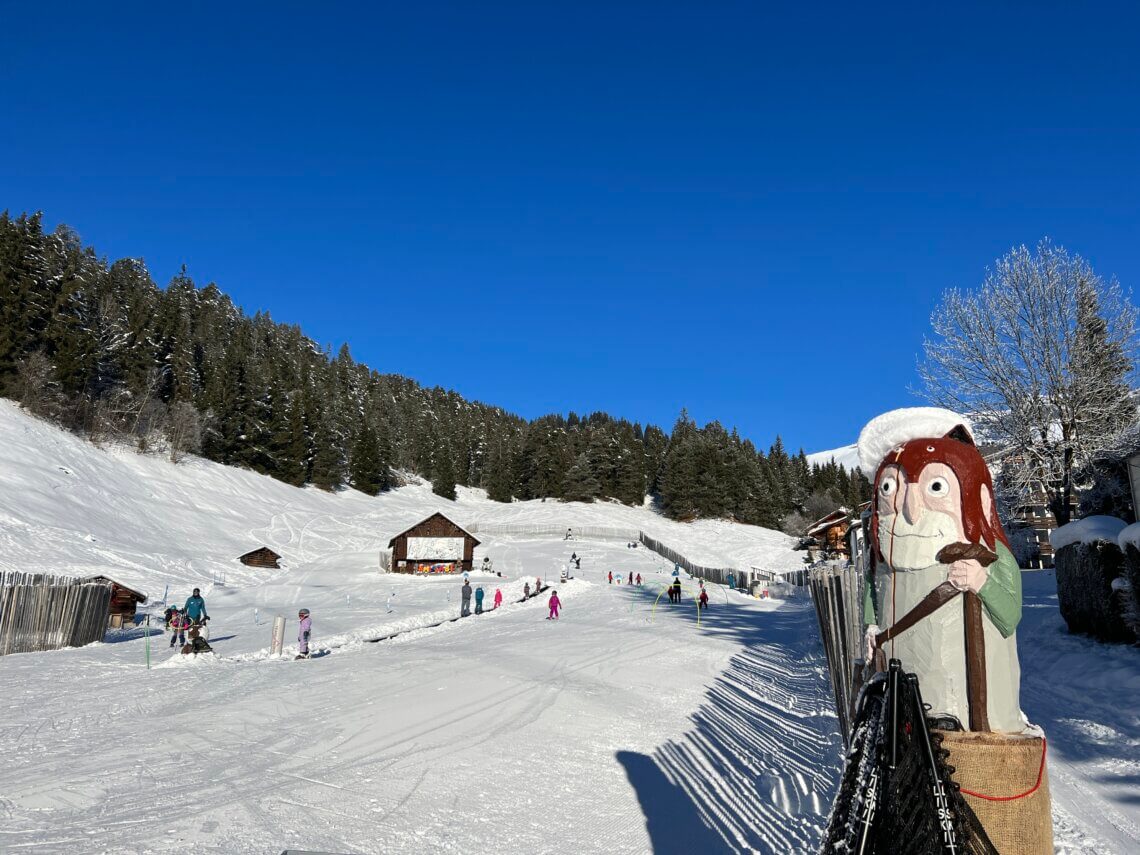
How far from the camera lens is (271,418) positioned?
2926 inches

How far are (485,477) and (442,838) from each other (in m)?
102

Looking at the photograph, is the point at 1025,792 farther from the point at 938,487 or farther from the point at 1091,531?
the point at 1091,531

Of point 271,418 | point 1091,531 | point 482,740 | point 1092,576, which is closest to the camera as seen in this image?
point 482,740

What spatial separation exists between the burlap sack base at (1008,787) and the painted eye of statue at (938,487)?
126 cm

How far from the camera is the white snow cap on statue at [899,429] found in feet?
14.5

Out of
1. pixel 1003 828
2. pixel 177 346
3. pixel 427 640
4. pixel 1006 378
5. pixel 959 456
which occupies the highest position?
pixel 177 346

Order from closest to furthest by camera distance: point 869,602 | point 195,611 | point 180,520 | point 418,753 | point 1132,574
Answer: point 869,602 < point 418,753 < point 1132,574 < point 195,611 < point 180,520

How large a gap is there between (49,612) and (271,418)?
60.2 meters

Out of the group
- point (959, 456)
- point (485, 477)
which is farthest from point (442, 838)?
point (485, 477)

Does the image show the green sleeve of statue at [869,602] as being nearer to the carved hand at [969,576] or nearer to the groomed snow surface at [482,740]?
the carved hand at [969,576]

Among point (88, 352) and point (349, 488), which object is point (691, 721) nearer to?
point (88, 352)

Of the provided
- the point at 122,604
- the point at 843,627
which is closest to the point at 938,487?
the point at 843,627

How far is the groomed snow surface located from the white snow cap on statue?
123 inches

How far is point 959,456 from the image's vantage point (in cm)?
407
